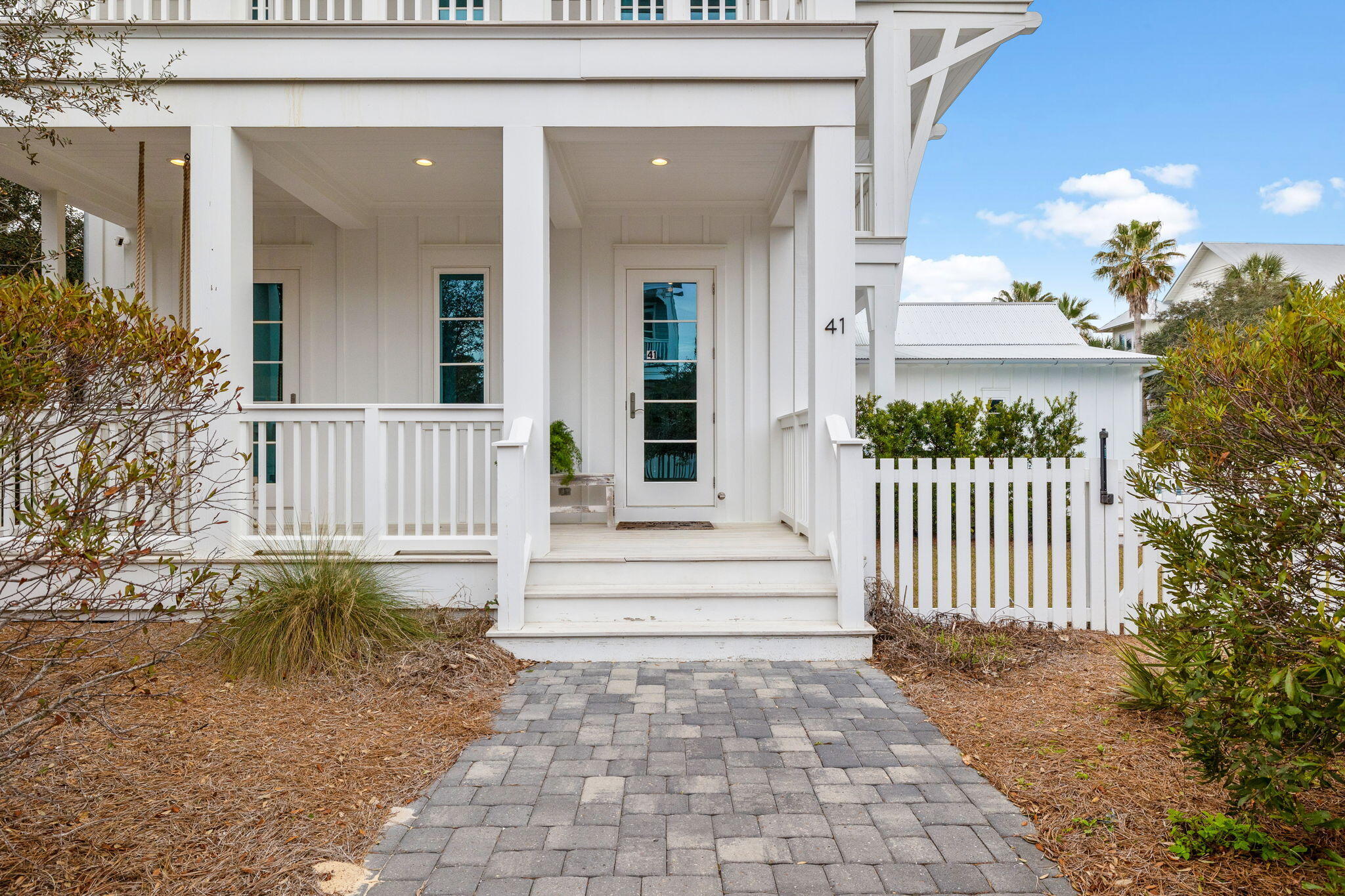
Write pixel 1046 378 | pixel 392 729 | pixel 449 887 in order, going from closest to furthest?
1. pixel 449 887
2. pixel 392 729
3. pixel 1046 378

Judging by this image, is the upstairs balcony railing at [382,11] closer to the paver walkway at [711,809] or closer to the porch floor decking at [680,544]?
the porch floor decking at [680,544]

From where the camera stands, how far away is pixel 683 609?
4004 millimetres

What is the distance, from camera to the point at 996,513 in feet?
13.6

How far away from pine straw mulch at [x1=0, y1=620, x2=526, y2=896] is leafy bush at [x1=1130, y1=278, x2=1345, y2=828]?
7.84 feet

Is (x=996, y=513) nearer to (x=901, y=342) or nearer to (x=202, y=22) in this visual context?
(x=202, y=22)

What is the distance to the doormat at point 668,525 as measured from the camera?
5898mm

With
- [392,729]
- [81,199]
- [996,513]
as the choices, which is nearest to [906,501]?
[996,513]

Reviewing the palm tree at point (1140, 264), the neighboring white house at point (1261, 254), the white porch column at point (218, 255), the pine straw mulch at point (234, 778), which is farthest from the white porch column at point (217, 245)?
the neighboring white house at point (1261, 254)

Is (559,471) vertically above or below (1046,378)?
below

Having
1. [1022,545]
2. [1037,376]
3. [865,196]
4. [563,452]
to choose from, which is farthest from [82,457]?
[1037,376]

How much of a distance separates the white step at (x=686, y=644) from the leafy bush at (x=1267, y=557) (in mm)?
1820

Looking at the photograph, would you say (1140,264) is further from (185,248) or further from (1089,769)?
(185,248)

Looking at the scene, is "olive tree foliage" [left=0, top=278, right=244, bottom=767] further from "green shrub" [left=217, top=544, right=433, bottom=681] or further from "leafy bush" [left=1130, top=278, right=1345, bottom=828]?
"leafy bush" [left=1130, top=278, right=1345, bottom=828]

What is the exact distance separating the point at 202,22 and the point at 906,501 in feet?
16.8
